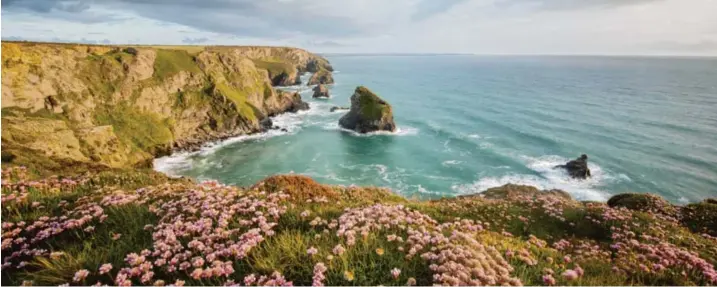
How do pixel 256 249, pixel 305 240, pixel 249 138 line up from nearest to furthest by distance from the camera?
pixel 256 249, pixel 305 240, pixel 249 138

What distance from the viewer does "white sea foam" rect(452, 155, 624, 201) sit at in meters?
56.5

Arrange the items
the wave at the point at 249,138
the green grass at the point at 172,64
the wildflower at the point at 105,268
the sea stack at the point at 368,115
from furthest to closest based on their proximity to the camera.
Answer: the sea stack at the point at 368,115 → the green grass at the point at 172,64 → the wave at the point at 249,138 → the wildflower at the point at 105,268

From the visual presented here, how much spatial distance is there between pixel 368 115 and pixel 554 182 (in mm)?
50848

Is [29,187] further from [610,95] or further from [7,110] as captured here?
[610,95]

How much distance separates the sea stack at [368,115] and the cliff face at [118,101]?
28214 millimetres

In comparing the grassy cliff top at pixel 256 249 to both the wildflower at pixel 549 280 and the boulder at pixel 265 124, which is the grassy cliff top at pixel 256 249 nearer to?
the wildflower at pixel 549 280

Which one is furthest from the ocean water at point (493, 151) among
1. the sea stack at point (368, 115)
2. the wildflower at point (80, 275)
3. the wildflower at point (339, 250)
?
the wildflower at point (80, 275)

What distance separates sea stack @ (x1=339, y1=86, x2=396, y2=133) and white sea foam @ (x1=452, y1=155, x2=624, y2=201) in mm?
39040

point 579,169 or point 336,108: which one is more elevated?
point 336,108

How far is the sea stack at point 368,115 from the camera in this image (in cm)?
9625

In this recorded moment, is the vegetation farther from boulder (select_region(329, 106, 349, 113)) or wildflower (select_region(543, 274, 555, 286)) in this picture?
wildflower (select_region(543, 274, 555, 286))

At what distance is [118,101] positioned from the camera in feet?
249

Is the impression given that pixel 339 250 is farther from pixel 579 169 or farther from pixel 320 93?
pixel 320 93

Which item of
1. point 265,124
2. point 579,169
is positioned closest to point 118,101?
point 265,124
